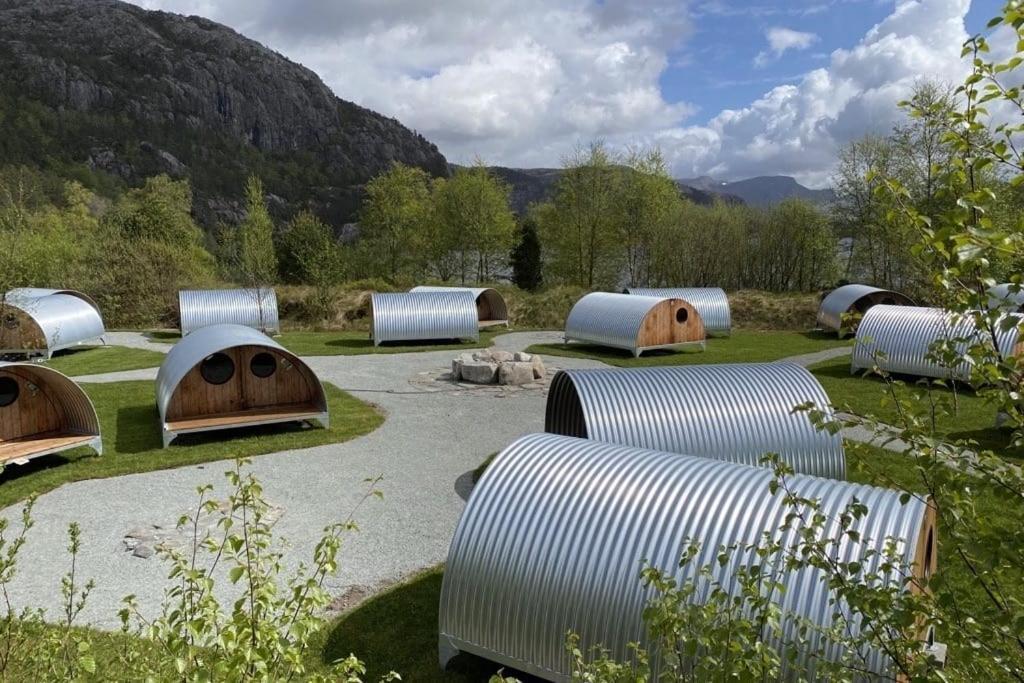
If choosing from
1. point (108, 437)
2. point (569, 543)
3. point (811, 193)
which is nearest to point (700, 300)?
point (811, 193)

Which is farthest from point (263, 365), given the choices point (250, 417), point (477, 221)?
point (477, 221)

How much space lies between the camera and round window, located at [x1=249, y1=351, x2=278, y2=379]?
1533 centimetres

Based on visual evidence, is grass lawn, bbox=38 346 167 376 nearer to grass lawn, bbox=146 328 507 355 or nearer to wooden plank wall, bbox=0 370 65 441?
grass lawn, bbox=146 328 507 355

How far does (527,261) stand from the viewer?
158ft

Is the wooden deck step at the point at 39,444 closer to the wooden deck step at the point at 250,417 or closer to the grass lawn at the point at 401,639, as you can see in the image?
the wooden deck step at the point at 250,417

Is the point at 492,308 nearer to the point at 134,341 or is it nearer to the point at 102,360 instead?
the point at 134,341

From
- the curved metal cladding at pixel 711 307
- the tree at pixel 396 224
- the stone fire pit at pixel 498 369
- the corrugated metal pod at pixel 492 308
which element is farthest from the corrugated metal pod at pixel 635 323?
the tree at pixel 396 224

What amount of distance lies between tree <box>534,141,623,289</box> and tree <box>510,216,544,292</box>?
49.1 inches

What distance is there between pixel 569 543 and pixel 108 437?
41.8 ft

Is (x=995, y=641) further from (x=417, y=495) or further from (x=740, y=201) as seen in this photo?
(x=740, y=201)

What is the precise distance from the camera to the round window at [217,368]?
14836mm

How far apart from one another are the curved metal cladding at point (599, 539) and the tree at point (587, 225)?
37642 mm

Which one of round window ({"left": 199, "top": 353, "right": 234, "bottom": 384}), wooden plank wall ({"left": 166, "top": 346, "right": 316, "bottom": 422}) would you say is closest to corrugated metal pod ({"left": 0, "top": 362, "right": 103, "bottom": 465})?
wooden plank wall ({"left": 166, "top": 346, "right": 316, "bottom": 422})

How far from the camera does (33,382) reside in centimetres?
1291
